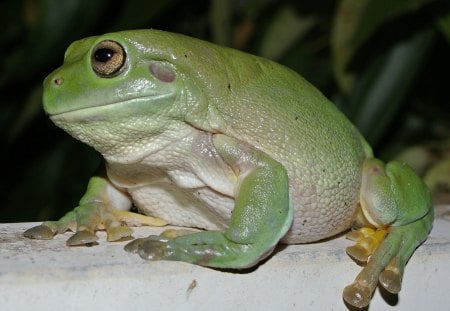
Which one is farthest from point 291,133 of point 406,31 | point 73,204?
point 73,204

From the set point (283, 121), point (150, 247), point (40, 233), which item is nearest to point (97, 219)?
point (40, 233)

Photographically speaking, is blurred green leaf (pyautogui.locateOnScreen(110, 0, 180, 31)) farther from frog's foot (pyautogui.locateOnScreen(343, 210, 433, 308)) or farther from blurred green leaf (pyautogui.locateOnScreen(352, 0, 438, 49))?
frog's foot (pyautogui.locateOnScreen(343, 210, 433, 308))

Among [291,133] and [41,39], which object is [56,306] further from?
[41,39]

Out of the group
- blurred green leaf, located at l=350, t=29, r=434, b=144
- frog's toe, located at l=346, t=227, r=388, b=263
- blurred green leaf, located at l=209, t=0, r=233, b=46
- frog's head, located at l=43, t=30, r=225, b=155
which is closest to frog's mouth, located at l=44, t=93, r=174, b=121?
frog's head, located at l=43, t=30, r=225, b=155

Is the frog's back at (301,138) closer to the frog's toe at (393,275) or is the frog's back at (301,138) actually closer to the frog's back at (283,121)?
the frog's back at (283,121)

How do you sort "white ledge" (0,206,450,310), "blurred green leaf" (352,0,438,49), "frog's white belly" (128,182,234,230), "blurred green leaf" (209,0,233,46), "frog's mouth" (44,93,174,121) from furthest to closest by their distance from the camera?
"blurred green leaf" (209,0,233,46), "blurred green leaf" (352,0,438,49), "frog's white belly" (128,182,234,230), "frog's mouth" (44,93,174,121), "white ledge" (0,206,450,310)

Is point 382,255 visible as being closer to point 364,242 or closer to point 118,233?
point 364,242
